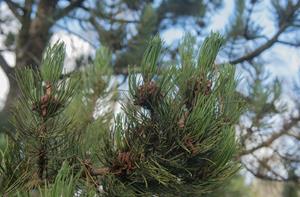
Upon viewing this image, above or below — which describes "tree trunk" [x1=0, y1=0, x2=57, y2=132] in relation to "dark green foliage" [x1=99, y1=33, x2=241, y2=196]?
above

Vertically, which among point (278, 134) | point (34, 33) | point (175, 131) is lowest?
point (175, 131)

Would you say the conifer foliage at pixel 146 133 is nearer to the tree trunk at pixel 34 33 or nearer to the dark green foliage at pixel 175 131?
the dark green foliage at pixel 175 131

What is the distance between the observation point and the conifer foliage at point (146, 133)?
912mm

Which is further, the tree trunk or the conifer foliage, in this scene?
the tree trunk

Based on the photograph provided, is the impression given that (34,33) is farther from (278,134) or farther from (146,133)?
(146,133)

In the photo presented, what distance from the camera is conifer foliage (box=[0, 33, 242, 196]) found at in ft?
2.99

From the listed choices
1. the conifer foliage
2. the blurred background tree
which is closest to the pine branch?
the blurred background tree

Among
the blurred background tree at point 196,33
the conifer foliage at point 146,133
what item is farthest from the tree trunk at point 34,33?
the conifer foliage at point 146,133

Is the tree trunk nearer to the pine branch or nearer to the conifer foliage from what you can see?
the pine branch

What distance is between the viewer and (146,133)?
3.11ft

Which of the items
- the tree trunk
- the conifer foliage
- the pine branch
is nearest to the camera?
the conifer foliage

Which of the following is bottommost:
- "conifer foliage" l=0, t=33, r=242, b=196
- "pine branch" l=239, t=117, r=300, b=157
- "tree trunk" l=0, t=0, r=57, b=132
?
"conifer foliage" l=0, t=33, r=242, b=196

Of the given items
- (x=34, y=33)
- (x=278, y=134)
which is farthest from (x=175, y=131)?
(x=34, y=33)

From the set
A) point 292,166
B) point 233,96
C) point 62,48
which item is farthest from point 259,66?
point 62,48
